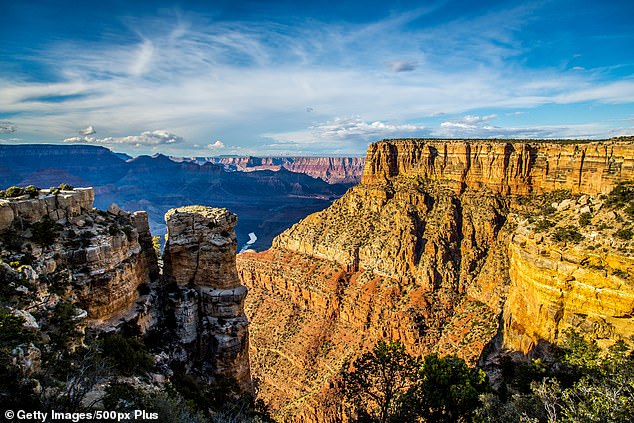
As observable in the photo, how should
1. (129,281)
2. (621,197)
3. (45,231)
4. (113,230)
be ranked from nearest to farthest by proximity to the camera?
(45,231) < (113,230) < (129,281) < (621,197)

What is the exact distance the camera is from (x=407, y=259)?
206 ft

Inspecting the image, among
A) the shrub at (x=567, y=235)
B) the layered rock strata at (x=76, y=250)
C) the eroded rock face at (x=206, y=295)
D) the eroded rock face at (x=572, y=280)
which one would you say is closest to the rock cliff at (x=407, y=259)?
the eroded rock face at (x=572, y=280)

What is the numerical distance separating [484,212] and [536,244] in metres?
38.0

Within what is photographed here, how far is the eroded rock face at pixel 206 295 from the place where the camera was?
1096 inches

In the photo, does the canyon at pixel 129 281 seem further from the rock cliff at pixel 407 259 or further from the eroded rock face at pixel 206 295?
the rock cliff at pixel 407 259

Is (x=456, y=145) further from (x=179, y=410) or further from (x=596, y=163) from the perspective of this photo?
(x=179, y=410)

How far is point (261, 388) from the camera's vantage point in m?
56.8

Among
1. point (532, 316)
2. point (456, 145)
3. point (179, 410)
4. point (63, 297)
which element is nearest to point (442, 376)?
point (532, 316)

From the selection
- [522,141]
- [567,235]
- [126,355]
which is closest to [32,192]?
[126,355]

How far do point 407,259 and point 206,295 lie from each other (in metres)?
42.6

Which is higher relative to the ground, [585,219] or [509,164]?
[509,164]

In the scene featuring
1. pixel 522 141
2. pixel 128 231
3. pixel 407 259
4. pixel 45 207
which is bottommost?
pixel 407 259

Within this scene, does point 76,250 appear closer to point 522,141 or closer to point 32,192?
point 32,192

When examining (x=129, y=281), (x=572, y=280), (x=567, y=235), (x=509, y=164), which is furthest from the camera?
(x=509, y=164)
